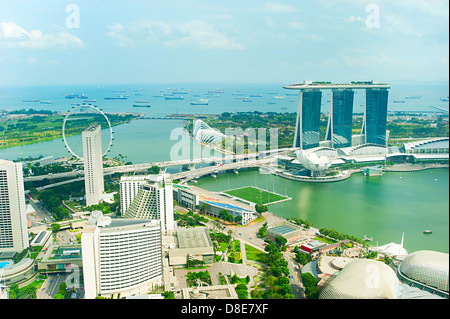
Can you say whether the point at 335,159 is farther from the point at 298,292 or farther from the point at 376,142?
the point at 298,292

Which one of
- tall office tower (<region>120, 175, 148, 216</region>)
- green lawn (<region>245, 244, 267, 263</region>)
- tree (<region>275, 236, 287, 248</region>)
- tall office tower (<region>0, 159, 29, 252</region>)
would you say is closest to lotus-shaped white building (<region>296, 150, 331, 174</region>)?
tree (<region>275, 236, 287, 248</region>)

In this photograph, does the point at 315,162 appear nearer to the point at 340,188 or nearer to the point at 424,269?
the point at 340,188

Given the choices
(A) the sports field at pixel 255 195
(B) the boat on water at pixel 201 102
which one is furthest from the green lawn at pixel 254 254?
(B) the boat on water at pixel 201 102

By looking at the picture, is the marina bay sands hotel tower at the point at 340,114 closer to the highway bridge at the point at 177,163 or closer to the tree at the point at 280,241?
the highway bridge at the point at 177,163

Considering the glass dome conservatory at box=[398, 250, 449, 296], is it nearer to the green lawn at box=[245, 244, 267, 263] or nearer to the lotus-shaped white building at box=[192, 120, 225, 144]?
the green lawn at box=[245, 244, 267, 263]

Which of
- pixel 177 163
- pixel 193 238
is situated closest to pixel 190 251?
pixel 193 238

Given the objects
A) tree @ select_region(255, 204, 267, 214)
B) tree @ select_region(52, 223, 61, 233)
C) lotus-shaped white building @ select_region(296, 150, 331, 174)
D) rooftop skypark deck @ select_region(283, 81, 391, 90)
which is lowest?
tree @ select_region(52, 223, 61, 233)
